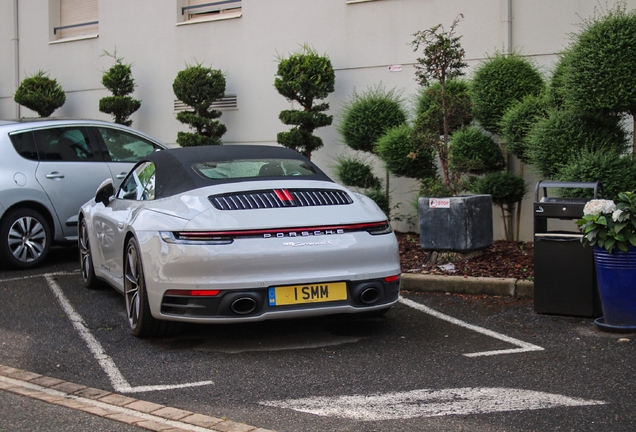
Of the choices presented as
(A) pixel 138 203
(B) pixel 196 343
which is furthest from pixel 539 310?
(A) pixel 138 203

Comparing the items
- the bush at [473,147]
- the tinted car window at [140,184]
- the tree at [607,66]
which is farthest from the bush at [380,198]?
the tinted car window at [140,184]

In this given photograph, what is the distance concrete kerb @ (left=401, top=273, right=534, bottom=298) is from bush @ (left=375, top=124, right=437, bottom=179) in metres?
2.49

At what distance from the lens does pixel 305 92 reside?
12.6 m

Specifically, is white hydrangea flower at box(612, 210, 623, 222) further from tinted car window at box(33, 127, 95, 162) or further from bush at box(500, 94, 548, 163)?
tinted car window at box(33, 127, 95, 162)

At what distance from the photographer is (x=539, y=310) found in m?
7.18

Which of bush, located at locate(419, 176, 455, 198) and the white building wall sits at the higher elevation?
the white building wall

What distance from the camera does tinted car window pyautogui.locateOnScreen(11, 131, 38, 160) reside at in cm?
983

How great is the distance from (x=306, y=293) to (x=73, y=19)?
1362 centimetres

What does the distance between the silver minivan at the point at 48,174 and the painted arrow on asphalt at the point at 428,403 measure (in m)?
5.79

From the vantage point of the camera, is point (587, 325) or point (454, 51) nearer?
point (587, 325)

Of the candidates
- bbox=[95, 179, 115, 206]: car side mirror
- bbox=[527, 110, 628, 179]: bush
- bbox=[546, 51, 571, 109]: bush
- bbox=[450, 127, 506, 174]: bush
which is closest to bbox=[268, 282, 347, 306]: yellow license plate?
bbox=[95, 179, 115, 206]: car side mirror

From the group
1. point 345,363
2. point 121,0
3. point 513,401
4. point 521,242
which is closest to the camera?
point 513,401

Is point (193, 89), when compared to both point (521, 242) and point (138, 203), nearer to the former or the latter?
point (521, 242)

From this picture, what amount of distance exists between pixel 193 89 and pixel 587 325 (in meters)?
8.74
